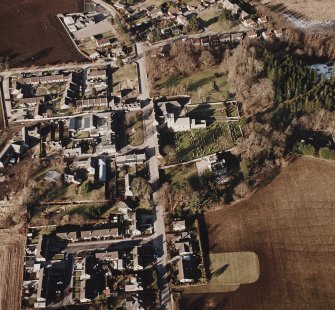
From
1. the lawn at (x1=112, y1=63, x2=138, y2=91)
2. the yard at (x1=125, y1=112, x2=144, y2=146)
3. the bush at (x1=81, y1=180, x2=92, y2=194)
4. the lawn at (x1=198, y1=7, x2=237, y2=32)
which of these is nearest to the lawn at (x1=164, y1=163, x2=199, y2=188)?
the yard at (x1=125, y1=112, x2=144, y2=146)

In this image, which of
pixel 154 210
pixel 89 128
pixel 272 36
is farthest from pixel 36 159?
pixel 272 36

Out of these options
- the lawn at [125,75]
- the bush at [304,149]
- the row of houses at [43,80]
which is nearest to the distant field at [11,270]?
the row of houses at [43,80]

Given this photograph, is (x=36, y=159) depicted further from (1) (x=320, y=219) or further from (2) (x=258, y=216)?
(1) (x=320, y=219)

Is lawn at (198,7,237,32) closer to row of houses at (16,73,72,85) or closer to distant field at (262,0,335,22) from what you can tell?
distant field at (262,0,335,22)

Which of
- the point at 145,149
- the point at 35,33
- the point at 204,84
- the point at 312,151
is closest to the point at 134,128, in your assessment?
the point at 145,149

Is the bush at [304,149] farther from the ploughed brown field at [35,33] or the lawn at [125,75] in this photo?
the ploughed brown field at [35,33]

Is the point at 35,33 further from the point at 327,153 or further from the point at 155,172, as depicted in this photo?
the point at 327,153
